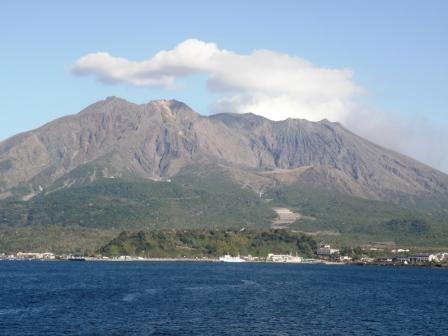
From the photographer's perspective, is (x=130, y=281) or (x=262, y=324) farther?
(x=130, y=281)

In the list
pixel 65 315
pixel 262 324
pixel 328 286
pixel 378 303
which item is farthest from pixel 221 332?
pixel 328 286

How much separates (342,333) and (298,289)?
6366cm

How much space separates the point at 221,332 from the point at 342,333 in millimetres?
14481

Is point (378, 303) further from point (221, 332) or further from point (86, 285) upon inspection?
point (86, 285)

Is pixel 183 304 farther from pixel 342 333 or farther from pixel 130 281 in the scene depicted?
pixel 130 281

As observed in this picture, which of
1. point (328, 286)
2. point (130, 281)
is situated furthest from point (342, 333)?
point (130, 281)

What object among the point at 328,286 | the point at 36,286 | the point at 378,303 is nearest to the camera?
the point at 378,303

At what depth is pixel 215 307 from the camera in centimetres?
11769

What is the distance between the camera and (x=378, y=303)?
133625 mm

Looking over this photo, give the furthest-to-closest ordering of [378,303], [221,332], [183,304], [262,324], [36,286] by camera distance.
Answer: [36,286] → [378,303] → [183,304] → [262,324] → [221,332]

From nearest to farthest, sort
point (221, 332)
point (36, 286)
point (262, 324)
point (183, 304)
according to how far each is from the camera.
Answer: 1. point (221, 332)
2. point (262, 324)
3. point (183, 304)
4. point (36, 286)

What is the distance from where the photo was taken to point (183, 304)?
12169cm

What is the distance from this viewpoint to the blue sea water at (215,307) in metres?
96.3

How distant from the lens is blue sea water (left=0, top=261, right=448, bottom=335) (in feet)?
316
